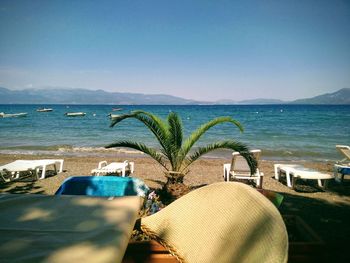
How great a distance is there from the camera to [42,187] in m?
7.70

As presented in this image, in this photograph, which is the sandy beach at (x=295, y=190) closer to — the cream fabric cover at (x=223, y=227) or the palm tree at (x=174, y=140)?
the palm tree at (x=174, y=140)

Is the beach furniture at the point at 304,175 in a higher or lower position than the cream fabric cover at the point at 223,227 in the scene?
lower

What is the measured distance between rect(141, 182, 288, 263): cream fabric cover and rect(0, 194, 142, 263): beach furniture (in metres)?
0.53

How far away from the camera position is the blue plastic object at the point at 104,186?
18.9ft

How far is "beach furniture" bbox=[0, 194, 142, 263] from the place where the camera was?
164 cm

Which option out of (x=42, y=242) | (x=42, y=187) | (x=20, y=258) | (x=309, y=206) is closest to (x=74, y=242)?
(x=42, y=242)

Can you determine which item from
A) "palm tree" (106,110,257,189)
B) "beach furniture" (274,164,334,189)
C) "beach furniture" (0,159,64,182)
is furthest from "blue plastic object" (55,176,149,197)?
"beach furniture" (274,164,334,189)

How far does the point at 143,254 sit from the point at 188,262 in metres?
0.87

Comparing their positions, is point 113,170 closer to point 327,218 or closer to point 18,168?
point 18,168

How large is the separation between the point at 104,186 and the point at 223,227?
13.8 feet

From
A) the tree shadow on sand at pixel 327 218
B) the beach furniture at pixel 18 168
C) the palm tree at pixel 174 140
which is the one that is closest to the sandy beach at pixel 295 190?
the tree shadow on sand at pixel 327 218

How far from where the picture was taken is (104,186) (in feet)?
19.2

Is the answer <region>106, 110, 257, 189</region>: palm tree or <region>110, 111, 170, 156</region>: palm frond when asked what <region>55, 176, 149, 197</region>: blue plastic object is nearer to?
<region>106, 110, 257, 189</region>: palm tree

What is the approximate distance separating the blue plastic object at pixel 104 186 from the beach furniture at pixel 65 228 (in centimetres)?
309
